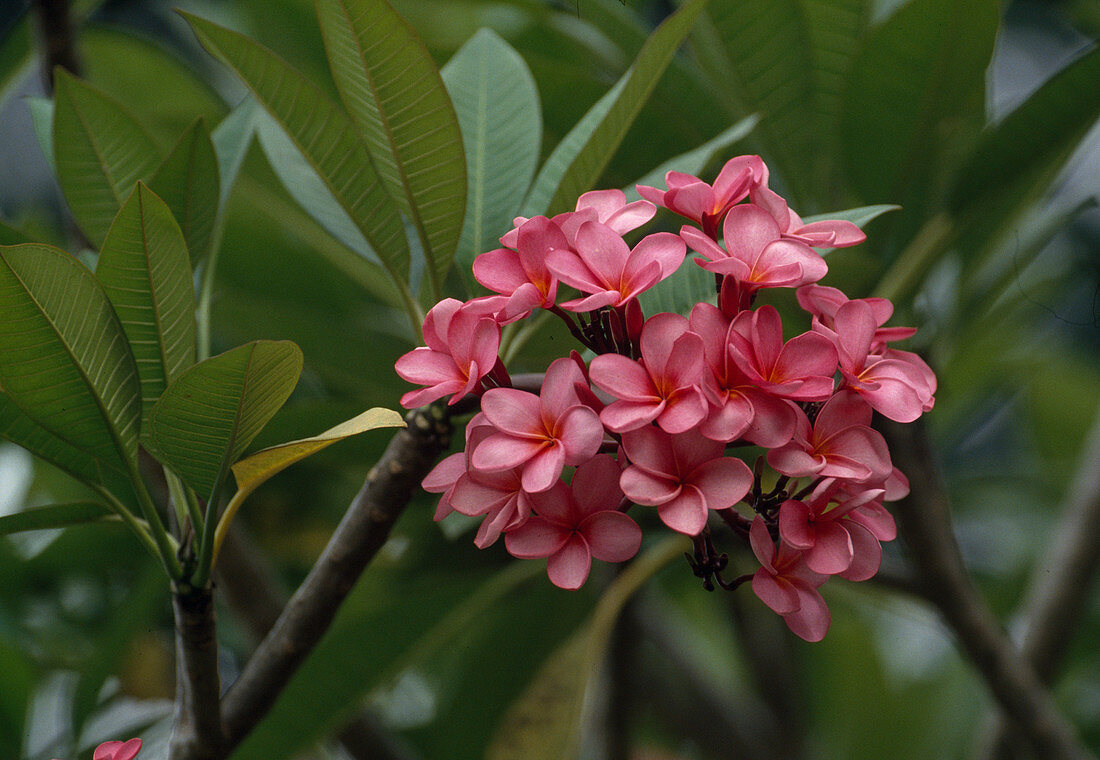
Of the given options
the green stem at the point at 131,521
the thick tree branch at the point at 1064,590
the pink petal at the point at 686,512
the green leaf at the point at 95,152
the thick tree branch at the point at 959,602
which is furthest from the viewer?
the thick tree branch at the point at 1064,590

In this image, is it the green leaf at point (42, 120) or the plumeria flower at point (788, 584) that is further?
the green leaf at point (42, 120)

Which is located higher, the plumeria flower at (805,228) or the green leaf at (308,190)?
the plumeria flower at (805,228)

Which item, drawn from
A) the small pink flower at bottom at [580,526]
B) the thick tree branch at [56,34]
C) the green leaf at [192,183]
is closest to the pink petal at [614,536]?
the small pink flower at bottom at [580,526]

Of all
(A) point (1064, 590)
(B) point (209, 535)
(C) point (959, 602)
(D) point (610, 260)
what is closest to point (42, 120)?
(B) point (209, 535)

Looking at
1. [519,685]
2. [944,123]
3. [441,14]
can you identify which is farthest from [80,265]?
[441,14]

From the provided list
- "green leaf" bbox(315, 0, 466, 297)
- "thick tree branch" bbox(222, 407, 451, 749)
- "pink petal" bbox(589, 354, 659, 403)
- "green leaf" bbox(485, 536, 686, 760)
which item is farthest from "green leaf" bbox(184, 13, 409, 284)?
"green leaf" bbox(485, 536, 686, 760)

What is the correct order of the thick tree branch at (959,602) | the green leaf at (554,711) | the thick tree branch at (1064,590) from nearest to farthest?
the green leaf at (554,711) → the thick tree branch at (959,602) → the thick tree branch at (1064,590)

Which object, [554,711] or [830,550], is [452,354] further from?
[554,711]

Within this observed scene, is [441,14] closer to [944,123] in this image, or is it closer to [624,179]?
[624,179]

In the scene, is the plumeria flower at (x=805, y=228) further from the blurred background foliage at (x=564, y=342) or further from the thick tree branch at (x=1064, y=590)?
the thick tree branch at (x=1064, y=590)

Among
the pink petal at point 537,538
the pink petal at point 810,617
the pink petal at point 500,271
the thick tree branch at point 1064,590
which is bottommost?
the thick tree branch at point 1064,590
